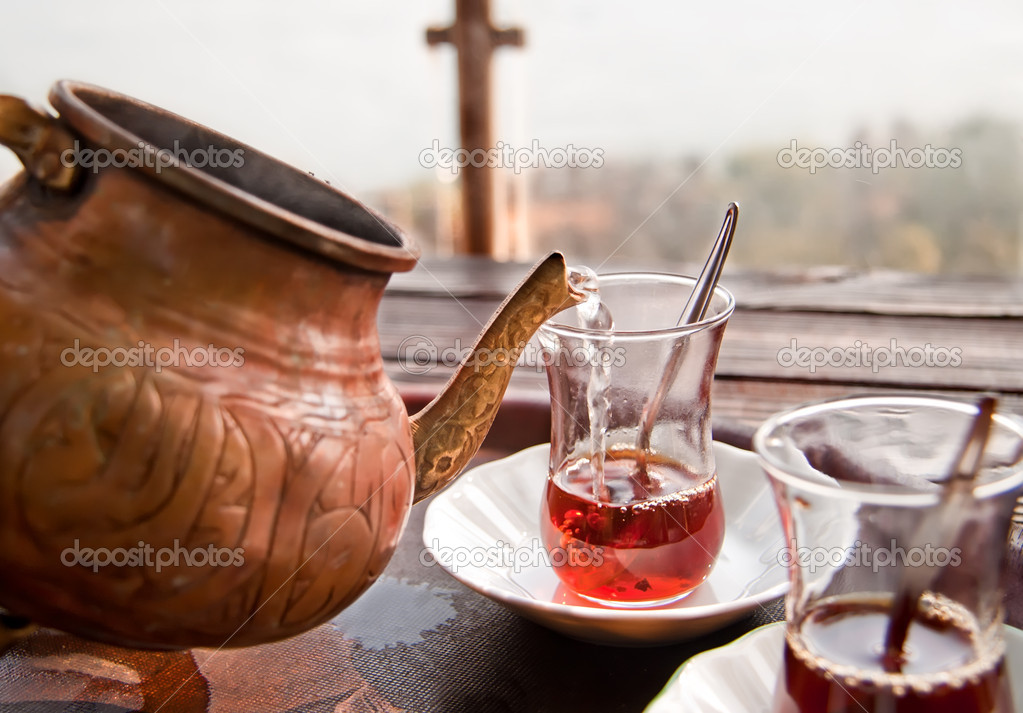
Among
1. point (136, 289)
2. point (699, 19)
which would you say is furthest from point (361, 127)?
point (136, 289)

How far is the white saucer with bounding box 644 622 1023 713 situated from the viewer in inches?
18.5

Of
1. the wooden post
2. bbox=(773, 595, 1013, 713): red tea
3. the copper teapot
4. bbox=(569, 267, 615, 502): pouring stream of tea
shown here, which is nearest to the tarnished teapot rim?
the copper teapot

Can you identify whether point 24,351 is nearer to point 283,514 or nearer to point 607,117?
point 283,514

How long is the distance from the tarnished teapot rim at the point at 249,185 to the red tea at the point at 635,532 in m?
0.23

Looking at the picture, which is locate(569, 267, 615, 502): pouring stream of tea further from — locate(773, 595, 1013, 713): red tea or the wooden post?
the wooden post

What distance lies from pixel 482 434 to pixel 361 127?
2.44m

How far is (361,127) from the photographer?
9.55ft

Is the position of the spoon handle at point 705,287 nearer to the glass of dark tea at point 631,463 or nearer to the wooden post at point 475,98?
the glass of dark tea at point 631,463

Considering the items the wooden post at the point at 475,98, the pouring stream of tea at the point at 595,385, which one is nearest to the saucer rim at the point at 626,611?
the pouring stream of tea at the point at 595,385

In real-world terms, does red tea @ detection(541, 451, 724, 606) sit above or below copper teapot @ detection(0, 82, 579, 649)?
below

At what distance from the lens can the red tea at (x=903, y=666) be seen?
404 mm

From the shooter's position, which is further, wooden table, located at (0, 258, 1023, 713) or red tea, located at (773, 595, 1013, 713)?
wooden table, located at (0, 258, 1023, 713)

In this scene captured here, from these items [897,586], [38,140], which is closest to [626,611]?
[897,586]

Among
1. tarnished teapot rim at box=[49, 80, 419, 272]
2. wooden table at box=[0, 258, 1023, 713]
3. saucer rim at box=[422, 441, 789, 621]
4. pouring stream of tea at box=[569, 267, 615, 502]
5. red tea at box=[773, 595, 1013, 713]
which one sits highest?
tarnished teapot rim at box=[49, 80, 419, 272]
